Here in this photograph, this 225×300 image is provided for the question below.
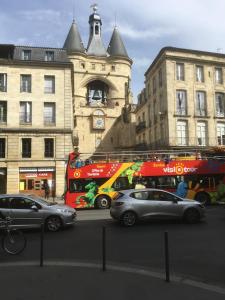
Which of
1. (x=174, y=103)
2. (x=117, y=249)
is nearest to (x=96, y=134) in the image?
(x=174, y=103)

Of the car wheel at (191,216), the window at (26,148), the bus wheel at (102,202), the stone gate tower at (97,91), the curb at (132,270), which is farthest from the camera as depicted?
the stone gate tower at (97,91)

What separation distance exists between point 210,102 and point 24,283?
115 ft

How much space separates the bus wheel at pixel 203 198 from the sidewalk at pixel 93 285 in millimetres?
15046

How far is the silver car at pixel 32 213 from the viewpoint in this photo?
1195 cm

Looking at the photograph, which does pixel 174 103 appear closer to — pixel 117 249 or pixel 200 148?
pixel 200 148

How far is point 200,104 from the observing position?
38.1 metres

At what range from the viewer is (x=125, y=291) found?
18.5 ft

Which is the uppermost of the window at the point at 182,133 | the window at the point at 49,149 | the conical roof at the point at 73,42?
the conical roof at the point at 73,42

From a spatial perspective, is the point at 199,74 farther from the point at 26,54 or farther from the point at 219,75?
the point at 26,54

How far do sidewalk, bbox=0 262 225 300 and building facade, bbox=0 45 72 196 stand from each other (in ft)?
87.5

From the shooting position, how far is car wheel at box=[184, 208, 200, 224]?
12977 millimetres

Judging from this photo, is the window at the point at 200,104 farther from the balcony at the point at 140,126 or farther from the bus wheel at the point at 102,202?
the bus wheel at the point at 102,202

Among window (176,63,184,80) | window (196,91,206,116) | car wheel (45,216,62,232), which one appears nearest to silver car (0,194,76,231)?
car wheel (45,216,62,232)

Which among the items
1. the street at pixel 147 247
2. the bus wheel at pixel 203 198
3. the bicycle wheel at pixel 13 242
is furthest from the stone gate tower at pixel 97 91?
the bicycle wheel at pixel 13 242
